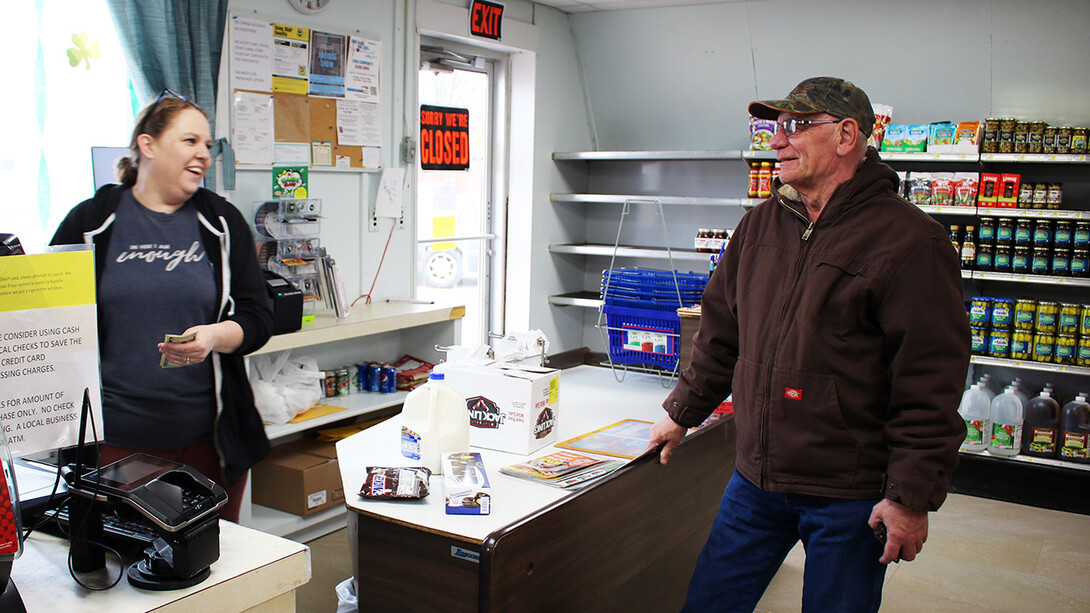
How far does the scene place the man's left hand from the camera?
5.99ft

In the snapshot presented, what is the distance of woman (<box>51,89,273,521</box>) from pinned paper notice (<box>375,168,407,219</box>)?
7.59 ft

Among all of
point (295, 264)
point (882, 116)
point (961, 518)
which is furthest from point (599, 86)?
point (961, 518)

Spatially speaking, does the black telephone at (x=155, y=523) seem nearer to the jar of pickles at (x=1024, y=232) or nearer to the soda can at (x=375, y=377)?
the soda can at (x=375, y=377)

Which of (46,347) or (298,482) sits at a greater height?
(46,347)

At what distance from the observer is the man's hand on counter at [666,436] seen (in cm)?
239

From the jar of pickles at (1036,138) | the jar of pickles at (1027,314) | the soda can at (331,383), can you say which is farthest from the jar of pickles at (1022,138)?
the soda can at (331,383)

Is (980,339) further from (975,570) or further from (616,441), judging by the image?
(616,441)

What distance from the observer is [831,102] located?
201 centimetres

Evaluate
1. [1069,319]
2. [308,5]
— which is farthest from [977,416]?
[308,5]

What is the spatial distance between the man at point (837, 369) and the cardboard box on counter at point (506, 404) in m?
0.63

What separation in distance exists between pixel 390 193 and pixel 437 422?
2.63 m

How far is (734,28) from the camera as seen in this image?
566cm

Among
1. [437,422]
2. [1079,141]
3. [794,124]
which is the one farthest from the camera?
[1079,141]

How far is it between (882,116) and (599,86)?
2.05 meters
